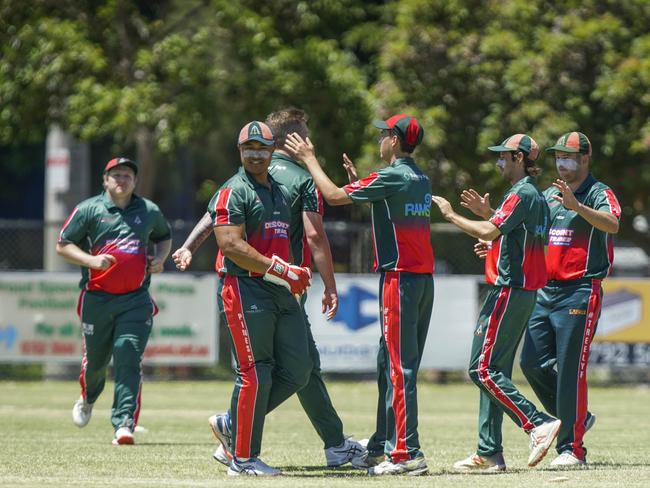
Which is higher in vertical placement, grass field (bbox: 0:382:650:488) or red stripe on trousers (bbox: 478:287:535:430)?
red stripe on trousers (bbox: 478:287:535:430)

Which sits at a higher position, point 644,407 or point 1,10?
point 1,10

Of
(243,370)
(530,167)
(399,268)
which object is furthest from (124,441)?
(530,167)

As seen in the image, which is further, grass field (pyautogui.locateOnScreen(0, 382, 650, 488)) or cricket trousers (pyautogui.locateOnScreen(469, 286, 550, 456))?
cricket trousers (pyautogui.locateOnScreen(469, 286, 550, 456))

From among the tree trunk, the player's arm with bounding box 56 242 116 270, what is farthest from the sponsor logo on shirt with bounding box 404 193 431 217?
the tree trunk

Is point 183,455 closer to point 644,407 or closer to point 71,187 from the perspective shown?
point 644,407

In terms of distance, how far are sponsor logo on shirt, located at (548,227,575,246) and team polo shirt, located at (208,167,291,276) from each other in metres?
2.10

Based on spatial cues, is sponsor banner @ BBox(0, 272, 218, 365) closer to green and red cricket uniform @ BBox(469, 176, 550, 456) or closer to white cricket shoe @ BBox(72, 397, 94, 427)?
white cricket shoe @ BBox(72, 397, 94, 427)

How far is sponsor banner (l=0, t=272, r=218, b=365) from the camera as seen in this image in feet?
64.6

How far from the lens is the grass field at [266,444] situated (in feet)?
27.9

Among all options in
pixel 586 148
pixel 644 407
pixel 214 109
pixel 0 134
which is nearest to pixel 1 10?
pixel 0 134

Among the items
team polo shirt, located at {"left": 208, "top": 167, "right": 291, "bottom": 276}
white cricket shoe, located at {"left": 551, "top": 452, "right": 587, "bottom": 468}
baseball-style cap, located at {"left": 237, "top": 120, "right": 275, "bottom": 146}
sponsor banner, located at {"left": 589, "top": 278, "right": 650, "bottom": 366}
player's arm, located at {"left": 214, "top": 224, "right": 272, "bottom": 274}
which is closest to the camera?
player's arm, located at {"left": 214, "top": 224, "right": 272, "bottom": 274}

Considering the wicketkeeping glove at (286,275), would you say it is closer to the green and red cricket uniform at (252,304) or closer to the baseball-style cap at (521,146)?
the green and red cricket uniform at (252,304)

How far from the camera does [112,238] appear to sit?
1191cm

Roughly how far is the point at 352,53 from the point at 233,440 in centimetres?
1292
